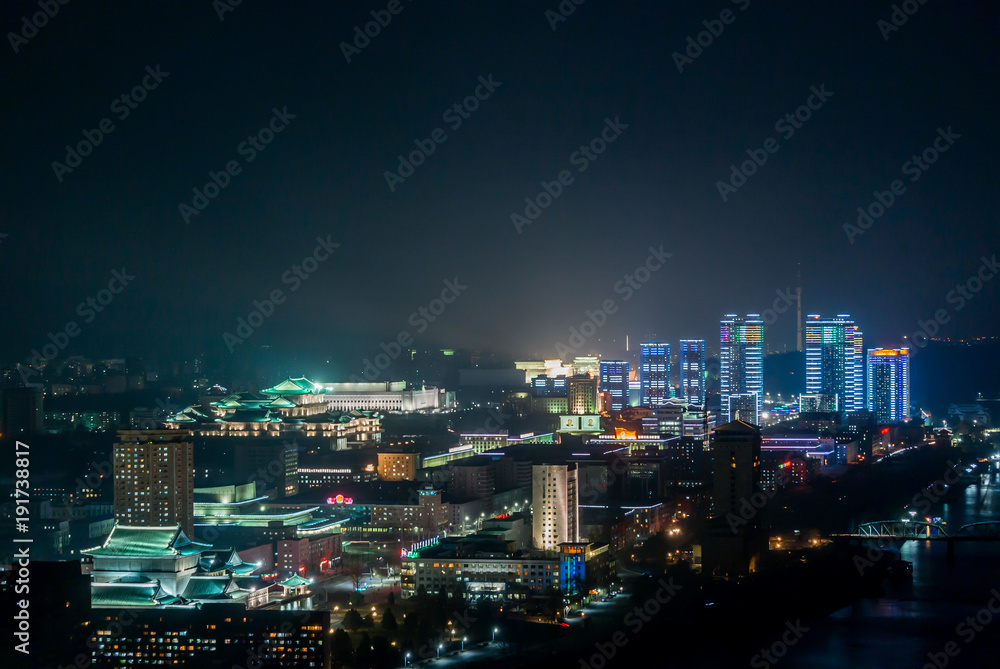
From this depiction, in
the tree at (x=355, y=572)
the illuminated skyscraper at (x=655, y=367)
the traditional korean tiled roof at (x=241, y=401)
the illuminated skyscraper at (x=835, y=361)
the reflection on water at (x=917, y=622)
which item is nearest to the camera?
the reflection on water at (x=917, y=622)

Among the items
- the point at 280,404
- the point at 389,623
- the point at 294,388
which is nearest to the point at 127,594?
the point at 389,623

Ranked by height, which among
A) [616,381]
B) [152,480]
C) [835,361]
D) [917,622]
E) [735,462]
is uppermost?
[835,361]

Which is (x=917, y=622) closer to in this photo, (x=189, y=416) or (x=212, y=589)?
(x=212, y=589)

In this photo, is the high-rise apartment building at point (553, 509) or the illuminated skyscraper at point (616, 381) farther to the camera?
the illuminated skyscraper at point (616, 381)

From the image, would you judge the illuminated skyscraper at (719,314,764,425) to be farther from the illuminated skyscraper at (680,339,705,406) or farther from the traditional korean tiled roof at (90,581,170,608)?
the traditional korean tiled roof at (90,581,170,608)

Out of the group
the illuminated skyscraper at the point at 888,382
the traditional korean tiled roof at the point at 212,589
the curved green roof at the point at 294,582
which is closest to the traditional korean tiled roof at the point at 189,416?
the curved green roof at the point at 294,582

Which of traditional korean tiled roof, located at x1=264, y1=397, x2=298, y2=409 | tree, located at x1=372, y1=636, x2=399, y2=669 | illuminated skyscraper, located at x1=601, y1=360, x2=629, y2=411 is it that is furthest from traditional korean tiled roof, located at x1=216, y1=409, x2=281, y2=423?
tree, located at x1=372, y1=636, x2=399, y2=669

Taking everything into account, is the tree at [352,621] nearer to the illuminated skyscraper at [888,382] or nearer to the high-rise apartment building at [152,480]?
the high-rise apartment building at [152,480]
